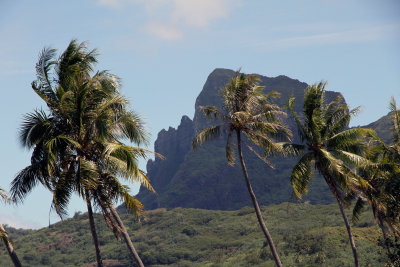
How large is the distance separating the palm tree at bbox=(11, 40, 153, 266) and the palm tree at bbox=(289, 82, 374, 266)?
1058cm

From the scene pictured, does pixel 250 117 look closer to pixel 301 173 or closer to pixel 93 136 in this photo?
pixel 301 173

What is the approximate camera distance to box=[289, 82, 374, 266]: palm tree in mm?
28031

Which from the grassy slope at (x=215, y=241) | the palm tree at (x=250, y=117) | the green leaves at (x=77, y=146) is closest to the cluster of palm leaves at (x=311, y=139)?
the palm tree at (x=250, y=117)

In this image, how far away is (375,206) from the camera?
32781mm

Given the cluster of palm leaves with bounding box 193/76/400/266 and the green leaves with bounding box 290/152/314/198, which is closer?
the cluster of palm leaves with bounding box 193/76/400/266

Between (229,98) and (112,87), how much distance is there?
21.3 ft

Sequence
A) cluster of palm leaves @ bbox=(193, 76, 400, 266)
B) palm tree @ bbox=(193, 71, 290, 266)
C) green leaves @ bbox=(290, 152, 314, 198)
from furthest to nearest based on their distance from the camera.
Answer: green leaves @ bbox=(290, 152, 314, 198) < cluster of palm leaves @ bbox=(193, 76, 400, 266) < palm tree @ bbox=(193, 71, 290, 266)

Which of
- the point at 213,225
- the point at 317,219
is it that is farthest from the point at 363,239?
the point at 213,225

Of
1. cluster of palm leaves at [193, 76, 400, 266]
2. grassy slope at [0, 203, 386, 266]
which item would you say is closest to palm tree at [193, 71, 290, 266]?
cluster of palm leaves at [193, 76, 400, 266]

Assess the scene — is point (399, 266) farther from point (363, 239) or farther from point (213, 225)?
point (213, 225)

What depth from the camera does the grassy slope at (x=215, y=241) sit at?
90.9m

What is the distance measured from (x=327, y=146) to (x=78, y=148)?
583 inches

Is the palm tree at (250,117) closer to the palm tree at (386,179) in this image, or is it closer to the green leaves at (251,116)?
the green leaves at (251,116)

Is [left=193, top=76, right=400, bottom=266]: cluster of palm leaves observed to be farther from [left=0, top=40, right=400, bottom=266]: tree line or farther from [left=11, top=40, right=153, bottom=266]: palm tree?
[left=11, top=40, right=153, bottom=266]: palm tree
